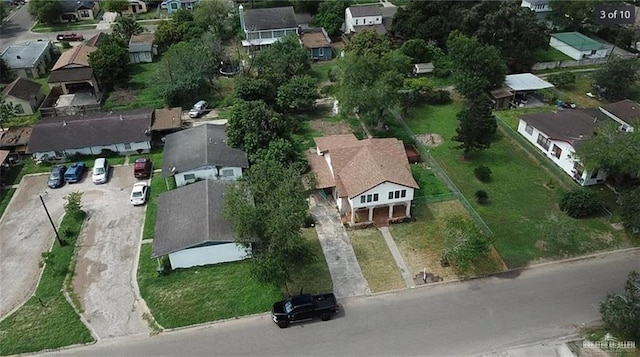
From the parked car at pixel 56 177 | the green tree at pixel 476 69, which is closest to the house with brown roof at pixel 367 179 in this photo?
the green tree at pixel 476 69

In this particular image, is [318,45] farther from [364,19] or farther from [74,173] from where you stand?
[74,173]

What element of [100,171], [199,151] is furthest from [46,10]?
[199,151]

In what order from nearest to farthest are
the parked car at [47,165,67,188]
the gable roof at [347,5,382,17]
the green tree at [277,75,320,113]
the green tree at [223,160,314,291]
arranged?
the green tree at [223,160,314,291]
the parked car at [47,165,67,188]
the green tree at [277,75,320,113]
the gable roof at [347,5,382,17]

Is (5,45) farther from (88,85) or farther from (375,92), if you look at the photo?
(375,92)

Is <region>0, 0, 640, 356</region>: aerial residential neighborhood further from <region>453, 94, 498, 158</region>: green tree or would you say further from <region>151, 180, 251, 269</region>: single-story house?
<region>453, 94, 498, 158</region>: green tree

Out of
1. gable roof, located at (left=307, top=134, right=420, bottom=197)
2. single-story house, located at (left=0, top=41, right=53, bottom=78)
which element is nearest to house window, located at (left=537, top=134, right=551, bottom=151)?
gable roof, located at (left=307, top=134, right=420, bottom=197)

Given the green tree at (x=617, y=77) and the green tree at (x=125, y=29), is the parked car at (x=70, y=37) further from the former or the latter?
the green tree at (x=617, y=77)

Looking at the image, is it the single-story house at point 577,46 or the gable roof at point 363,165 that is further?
the single-story house at point 577,46
